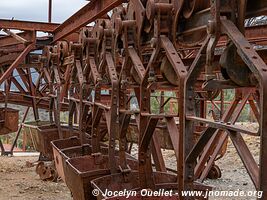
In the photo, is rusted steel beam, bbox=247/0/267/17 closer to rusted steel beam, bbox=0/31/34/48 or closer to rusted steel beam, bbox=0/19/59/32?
rusted steel beam, bbox=0/19/59/32

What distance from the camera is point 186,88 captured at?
3166mm

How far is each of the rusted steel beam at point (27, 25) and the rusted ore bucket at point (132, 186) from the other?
255 inches

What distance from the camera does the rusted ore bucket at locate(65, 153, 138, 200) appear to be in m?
5.04

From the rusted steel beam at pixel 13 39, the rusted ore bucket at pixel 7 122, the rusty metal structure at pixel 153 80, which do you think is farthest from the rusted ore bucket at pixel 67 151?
the rusted steel beam at pixel 13 39

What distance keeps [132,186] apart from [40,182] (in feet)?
17.9

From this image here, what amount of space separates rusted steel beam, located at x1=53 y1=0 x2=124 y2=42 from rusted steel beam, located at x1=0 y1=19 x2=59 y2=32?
1095 mm

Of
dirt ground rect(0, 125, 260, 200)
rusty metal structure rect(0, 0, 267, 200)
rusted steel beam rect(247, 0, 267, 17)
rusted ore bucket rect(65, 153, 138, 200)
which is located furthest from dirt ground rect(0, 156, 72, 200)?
rusted steel beam rect(247, 0, 267, 17)

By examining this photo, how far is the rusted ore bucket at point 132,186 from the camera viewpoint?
419cm

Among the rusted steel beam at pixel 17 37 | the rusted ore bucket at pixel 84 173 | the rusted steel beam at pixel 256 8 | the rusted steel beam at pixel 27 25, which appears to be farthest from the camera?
the rusted steel beam at pixel 17 37

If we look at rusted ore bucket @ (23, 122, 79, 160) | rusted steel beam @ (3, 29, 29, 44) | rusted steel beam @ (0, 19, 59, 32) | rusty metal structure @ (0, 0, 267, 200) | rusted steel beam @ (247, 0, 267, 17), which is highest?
rusted steel beam @ (0, 19, 59, 32)

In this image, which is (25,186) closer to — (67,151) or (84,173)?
(67,151)

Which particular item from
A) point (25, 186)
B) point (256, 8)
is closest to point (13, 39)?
point (25, 186)

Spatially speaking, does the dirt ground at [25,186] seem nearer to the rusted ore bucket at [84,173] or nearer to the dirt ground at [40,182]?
the dirt ground at [40,182]

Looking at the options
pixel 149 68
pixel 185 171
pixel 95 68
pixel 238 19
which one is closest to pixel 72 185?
pixel 95 68
